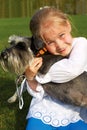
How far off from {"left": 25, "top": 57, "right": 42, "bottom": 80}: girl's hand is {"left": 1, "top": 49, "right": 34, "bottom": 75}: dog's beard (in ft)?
0.59

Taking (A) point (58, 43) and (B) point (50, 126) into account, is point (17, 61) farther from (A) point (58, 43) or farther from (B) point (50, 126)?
(B) point (50, 126)

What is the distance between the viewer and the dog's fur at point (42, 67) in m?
3.21

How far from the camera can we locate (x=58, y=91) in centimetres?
364

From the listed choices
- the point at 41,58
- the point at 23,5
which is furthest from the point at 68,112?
the point at 23,5

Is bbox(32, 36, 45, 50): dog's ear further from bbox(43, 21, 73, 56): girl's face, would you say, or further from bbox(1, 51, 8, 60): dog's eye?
bbox(1, 51, 8, 60): dog's eye

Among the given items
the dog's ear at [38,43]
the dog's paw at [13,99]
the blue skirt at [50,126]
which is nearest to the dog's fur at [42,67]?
the dog's ear at [38,43]

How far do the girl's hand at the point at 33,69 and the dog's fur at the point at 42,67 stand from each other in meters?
0.07

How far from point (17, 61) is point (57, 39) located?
48cm

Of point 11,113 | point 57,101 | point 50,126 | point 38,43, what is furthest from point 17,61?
point 11,113

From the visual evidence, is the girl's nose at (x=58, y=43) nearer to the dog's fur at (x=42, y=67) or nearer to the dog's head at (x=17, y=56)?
the dog's fur at (x=42, y=67)

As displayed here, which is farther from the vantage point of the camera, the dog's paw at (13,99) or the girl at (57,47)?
the dog's paw at (13,99)

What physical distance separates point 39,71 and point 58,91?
235 mm

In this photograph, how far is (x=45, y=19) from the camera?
3.59 m

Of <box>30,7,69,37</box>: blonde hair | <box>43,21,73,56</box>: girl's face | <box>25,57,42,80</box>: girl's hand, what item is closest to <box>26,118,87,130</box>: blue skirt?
<box>25,57,42,80</box>: girl's hand
